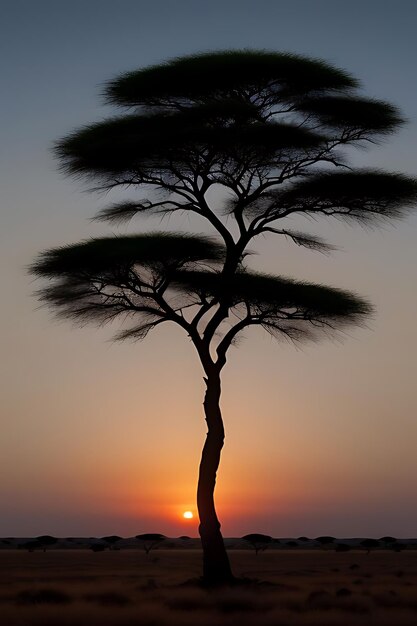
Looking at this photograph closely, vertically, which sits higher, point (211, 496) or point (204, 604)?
point (211, 496)

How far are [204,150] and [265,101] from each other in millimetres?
2088

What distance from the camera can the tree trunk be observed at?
26594 mm

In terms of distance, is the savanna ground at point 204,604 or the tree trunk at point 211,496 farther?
the tree trunk at point 211,496

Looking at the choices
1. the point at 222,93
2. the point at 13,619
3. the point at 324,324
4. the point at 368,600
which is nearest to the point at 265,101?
the point at 222,93

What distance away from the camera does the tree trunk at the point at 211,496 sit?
2659 centimetres

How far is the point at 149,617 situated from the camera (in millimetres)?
20125

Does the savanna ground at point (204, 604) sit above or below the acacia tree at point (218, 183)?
below

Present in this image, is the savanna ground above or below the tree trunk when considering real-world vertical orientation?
below

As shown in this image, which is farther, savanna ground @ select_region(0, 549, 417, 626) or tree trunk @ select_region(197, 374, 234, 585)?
tree trunk @ select_region(197, 374, 234, 585)

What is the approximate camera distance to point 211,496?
2697 cm

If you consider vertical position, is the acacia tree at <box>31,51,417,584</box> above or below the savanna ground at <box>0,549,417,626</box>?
above

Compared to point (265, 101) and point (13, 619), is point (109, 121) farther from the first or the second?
point (13, 619)

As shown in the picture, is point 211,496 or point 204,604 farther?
point 211,496

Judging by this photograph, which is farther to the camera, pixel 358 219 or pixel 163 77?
pixel 358 219
